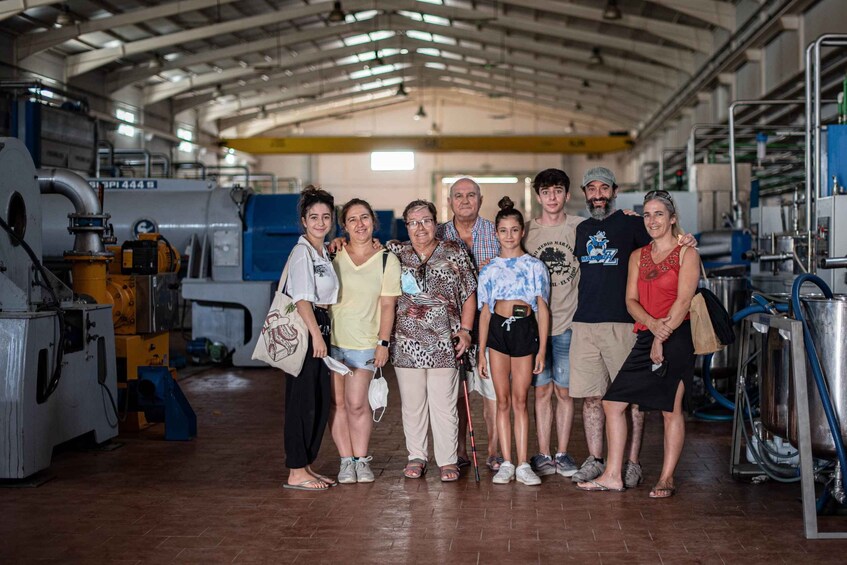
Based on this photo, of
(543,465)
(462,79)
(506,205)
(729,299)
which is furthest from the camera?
(462,79)

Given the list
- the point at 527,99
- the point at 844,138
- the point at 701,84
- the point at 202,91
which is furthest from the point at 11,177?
the point at 527,99

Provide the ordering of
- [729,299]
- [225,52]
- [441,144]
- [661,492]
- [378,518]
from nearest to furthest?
[378,518], [661,492], [729,299], [225,52], [441,144]

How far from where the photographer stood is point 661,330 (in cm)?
440

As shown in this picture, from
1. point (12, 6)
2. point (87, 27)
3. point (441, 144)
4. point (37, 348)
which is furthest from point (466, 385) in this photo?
point (441, 144)

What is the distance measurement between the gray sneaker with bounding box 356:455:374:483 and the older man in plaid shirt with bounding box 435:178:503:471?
1.68 feet

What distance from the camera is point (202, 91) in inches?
977

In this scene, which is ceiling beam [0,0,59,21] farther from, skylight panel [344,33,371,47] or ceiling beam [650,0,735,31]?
skylight panel [344,33,371,47]

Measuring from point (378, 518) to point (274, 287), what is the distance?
6140 mm

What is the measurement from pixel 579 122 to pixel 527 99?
153 inches

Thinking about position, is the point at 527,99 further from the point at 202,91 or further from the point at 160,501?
the point at 160,501

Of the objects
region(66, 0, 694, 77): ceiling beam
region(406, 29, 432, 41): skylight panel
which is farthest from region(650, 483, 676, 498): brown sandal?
region(406, 29, 432, 41): skylight panel

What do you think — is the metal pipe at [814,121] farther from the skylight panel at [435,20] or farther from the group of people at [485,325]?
the skylight panel at [435,20]

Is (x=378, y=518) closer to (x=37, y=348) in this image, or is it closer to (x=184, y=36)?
(x=37, y=348)

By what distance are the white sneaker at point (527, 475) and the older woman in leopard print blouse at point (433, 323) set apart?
0.33 meters
